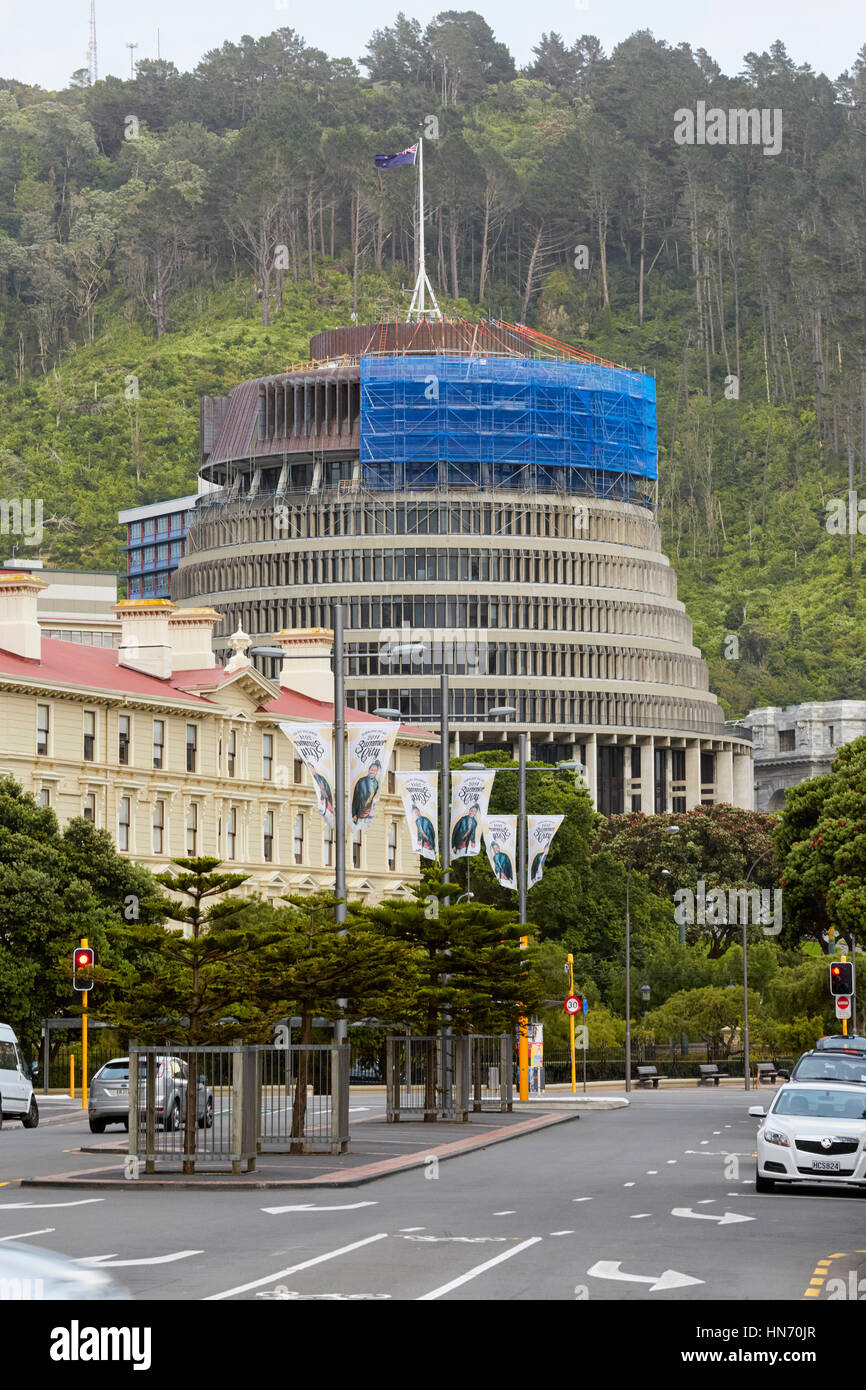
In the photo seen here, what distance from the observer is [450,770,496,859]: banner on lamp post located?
55.5m

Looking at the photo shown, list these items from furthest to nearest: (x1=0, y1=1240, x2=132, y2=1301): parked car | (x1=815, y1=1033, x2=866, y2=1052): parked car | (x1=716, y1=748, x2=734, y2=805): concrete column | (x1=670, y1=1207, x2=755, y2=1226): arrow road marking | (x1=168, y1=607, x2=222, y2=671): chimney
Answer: (x1=716, y1=748, x2=734, y2=805): concrete column
(x1=168, y1=607, x2=222, y2=671): chimney
(x1=815, y1=1033, x2=866, y2=1052): parked car
(x1=670, y1=1207, x2=755, y2=1226): arrow road marking
(x1=0, y1=1240, x2=132, y2=1301): parked car

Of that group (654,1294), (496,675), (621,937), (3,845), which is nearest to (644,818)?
(496,675)

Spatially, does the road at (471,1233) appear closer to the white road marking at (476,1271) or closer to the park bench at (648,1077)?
the white road marking at (476,1271)

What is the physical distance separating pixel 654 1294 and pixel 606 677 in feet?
457

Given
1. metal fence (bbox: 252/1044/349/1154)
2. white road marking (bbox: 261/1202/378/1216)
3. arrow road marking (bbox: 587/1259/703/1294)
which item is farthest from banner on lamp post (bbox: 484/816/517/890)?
arrow road marking (bbox: 587/1259/703/1294)

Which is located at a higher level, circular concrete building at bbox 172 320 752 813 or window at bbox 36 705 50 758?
circular concrete building at bbox 172 320 752 813

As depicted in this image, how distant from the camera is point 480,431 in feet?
511

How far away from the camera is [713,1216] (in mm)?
27094

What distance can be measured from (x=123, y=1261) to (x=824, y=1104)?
1385cm

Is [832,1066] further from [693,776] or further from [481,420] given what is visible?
[693,776]

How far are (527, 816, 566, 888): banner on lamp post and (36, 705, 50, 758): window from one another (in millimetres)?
26994

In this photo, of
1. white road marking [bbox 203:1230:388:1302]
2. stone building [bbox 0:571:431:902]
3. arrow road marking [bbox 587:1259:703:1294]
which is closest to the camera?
white road marking [bbox 203:1230:388:1302]

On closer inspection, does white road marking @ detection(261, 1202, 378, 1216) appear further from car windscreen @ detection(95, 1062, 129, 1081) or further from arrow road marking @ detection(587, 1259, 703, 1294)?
car windscreen @ detection(95, 1062, 129, 1081)

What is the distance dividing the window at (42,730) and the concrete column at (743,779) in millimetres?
93064
